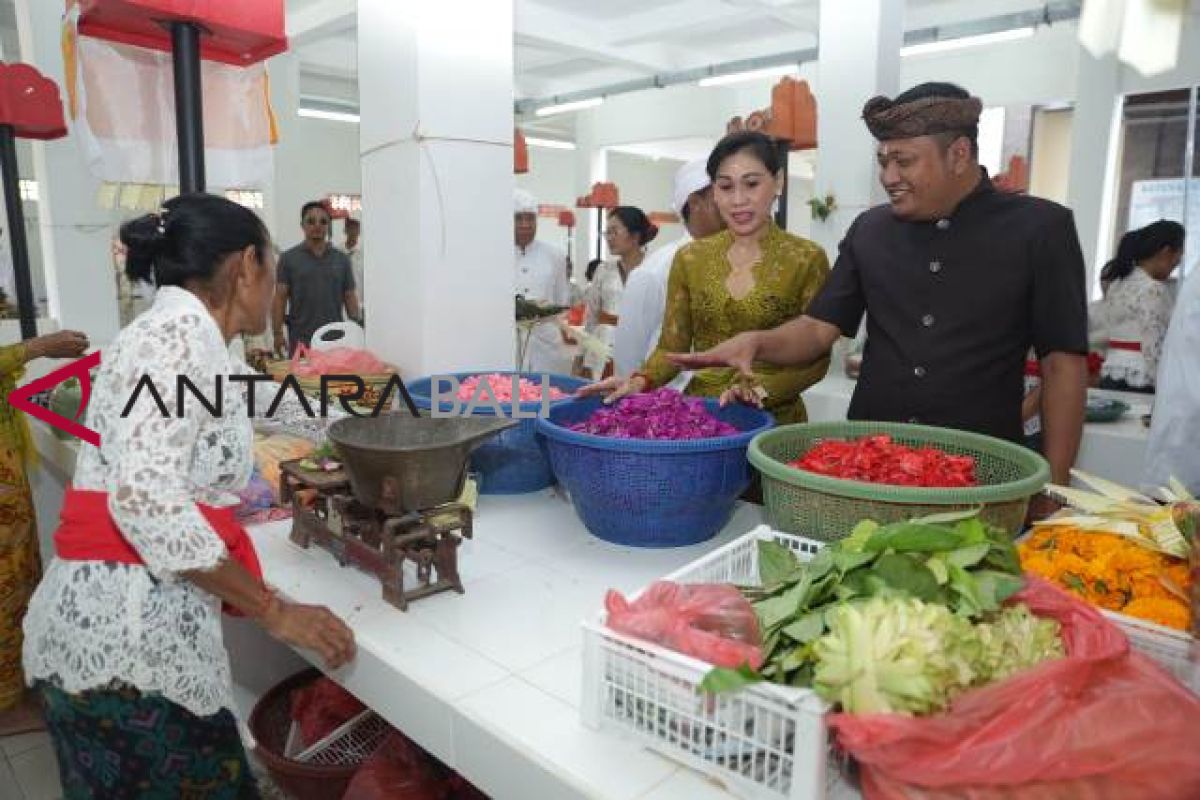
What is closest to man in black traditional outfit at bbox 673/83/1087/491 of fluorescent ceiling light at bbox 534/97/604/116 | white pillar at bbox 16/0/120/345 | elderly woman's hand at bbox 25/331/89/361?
elderly woman's hand at bbox 25/331/89/361

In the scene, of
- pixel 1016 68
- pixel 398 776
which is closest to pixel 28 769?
pixel 398 776

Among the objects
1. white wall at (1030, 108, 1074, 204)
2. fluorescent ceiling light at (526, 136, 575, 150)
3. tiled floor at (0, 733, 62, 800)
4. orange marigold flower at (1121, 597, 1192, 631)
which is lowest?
tiled floor at (0, 733, 62, 800)

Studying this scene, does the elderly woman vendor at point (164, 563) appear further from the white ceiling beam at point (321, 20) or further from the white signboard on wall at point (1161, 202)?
the white signboard on wall at point (1161, 202)

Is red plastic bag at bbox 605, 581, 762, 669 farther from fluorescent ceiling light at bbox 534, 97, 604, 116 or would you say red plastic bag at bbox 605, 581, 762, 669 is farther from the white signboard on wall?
fluorescent ceiling light at bbox 534, 97, 604, 116

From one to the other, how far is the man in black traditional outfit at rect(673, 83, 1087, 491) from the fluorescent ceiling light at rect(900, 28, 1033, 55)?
21.8 ft

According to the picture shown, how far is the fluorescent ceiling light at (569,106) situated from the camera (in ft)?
40.0

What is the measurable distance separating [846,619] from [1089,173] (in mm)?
8462

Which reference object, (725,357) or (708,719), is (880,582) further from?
(725,357)

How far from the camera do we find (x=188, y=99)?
2426 mm

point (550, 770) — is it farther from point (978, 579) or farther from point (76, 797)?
point (76, 797)

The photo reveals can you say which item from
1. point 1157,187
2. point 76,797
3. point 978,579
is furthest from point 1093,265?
point 76,797

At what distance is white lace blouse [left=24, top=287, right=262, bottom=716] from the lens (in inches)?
52.4


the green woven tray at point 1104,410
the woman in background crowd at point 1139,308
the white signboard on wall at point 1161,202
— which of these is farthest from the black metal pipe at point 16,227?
the white signboard on wall at point 1161,202

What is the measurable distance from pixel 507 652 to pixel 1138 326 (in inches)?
188
